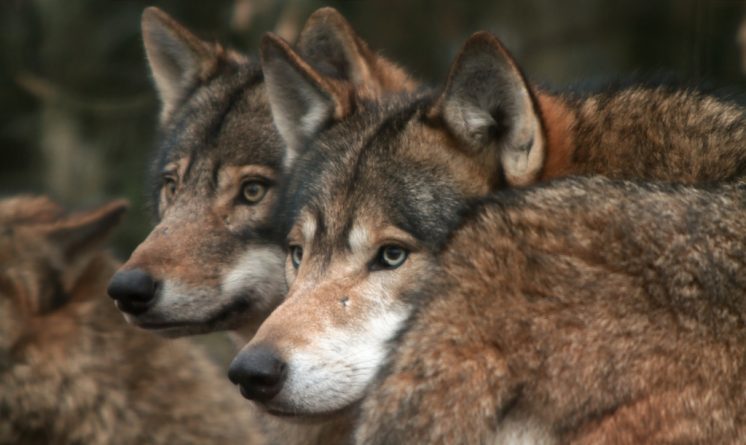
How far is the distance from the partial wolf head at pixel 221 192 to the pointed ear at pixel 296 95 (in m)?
0.09

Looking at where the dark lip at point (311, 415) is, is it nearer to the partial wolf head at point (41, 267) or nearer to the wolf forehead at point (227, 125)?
the wolf forehead at point (227, 125)

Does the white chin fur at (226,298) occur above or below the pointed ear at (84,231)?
above

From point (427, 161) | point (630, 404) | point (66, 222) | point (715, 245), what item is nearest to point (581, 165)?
point (427, 161)

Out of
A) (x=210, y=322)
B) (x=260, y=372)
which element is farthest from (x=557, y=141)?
(x=210, y=322)

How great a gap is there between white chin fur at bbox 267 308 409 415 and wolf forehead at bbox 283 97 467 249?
18.1 inches

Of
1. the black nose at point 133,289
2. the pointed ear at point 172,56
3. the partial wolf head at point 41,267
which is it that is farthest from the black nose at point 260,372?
the pointed ear at point 172,56

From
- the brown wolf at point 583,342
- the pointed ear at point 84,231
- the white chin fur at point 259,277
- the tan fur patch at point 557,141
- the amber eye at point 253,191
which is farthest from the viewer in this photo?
the pointed ear at point 84,231

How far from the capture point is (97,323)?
717 centimetres

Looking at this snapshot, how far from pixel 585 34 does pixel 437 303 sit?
408 inches

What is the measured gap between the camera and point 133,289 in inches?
237

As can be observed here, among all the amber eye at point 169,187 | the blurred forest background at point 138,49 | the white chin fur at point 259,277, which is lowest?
the blurred forest background at point 138,49

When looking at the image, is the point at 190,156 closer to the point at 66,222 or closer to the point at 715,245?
the point at 66,222

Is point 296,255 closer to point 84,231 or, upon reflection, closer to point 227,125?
point 227,125

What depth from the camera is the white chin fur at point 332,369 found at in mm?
4711
